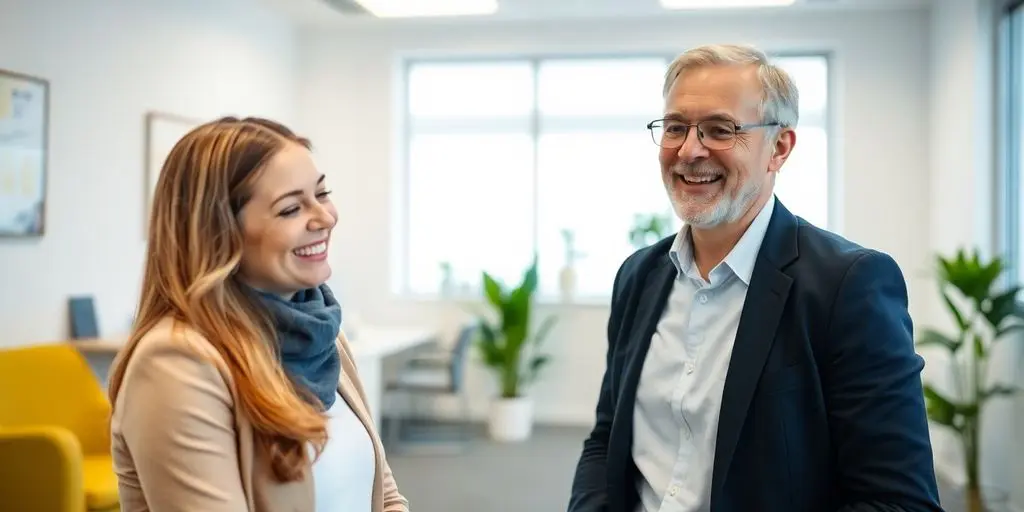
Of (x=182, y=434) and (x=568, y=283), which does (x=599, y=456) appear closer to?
(x=182, y=434)

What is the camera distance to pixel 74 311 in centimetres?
450

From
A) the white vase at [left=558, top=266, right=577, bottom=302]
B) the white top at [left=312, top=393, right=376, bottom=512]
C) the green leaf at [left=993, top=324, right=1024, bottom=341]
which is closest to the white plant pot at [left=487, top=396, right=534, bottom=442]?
the white vase at [left=558, top=266, right=577, bottom=302]

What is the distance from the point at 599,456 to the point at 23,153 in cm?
350

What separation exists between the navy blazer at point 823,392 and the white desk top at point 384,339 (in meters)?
3.59

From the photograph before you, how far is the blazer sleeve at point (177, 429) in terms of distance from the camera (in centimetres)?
122

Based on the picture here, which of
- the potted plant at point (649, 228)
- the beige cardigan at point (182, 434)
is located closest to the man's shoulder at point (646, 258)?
the beige cardigan at point (182, 434)

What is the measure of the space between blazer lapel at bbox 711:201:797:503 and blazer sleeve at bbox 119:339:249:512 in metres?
0.76

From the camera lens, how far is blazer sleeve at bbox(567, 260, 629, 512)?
1709 mm

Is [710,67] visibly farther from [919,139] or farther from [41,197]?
[919,139]

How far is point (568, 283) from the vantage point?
6844 mm

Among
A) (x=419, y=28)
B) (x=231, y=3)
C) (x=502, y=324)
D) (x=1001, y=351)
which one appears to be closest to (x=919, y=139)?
(x=1001, y=351)

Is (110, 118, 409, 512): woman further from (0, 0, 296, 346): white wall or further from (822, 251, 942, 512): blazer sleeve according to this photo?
(0, 0, 296, 346): white wall

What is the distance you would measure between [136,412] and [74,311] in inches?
145

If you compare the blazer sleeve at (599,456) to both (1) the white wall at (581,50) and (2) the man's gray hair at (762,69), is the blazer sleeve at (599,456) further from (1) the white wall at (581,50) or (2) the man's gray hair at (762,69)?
(1) the white wall at (581,50)
